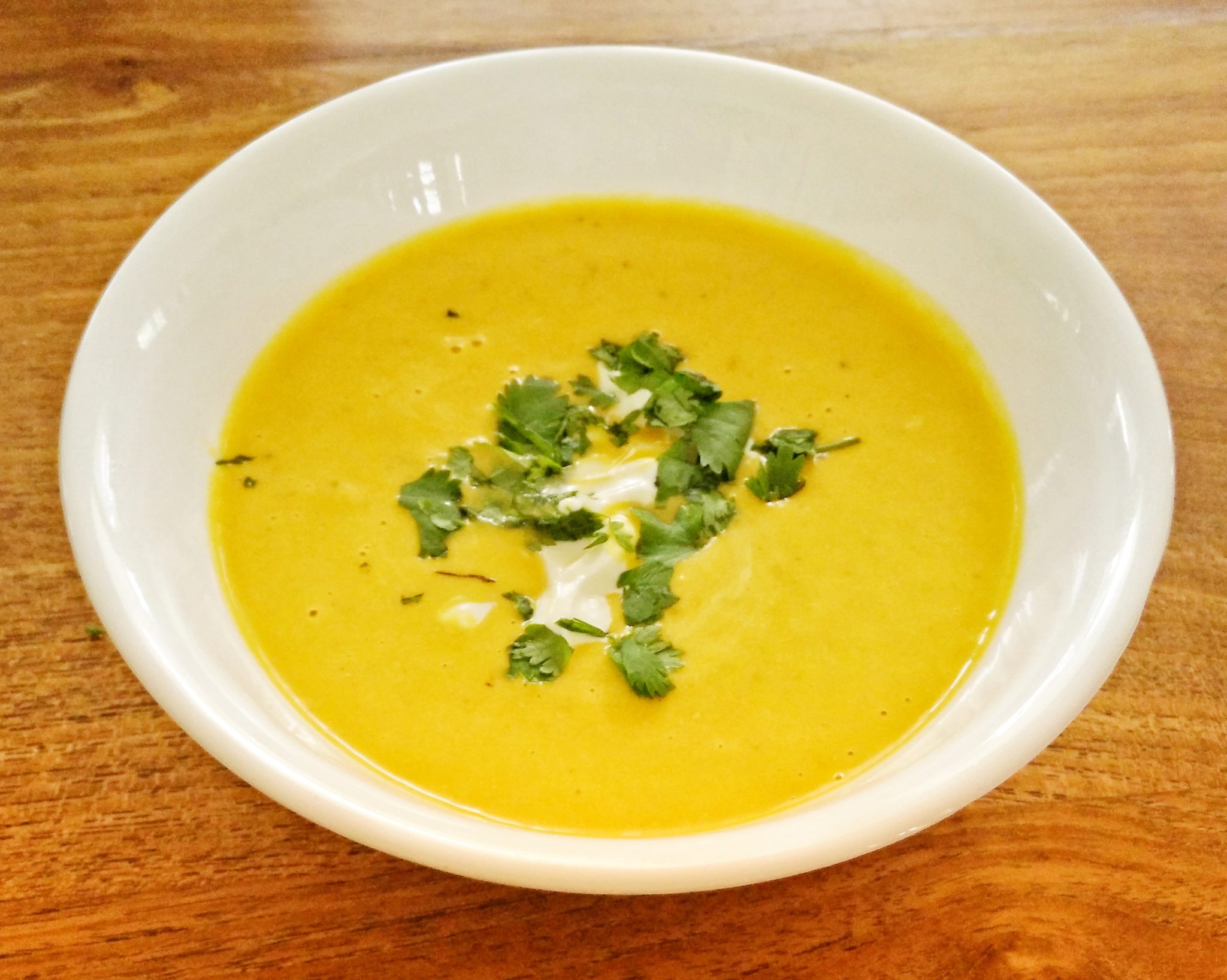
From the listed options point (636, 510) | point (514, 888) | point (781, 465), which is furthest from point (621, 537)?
point (514, 888)

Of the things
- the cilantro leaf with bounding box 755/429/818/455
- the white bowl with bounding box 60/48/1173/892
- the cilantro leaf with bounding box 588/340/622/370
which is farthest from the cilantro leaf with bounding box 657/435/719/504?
the white bowl with bounding box 60/48/1173/892

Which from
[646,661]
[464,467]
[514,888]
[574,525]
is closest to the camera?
[514,888]

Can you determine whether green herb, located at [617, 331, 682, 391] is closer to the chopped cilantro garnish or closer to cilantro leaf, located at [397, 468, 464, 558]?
the chopped cilantro garnish

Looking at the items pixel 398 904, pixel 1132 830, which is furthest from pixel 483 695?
pixel 1132 830

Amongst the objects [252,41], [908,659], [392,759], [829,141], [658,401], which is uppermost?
[252,41]

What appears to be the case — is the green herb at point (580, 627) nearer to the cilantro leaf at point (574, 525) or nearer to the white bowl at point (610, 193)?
the cilantro leaf at point (574, 525)

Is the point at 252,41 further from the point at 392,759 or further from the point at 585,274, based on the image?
the point at 392,759

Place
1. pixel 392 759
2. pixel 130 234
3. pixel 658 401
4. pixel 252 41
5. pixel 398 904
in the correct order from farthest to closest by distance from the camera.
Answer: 1. pixel 252 41
2. pixel 130 234
3. pixel 658 401
4. pixel 392 759
5. pixel 398 904

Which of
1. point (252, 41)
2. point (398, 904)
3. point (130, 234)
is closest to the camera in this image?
point (398, 904)

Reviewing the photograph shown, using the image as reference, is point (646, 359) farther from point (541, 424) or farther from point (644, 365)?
point (541, 424)
